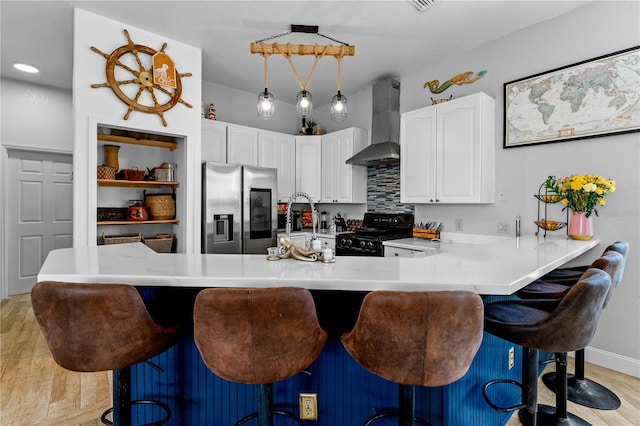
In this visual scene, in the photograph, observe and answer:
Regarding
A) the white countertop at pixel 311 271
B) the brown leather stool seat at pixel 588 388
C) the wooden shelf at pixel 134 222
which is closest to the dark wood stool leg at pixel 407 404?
the white countertop at pixel 311 271

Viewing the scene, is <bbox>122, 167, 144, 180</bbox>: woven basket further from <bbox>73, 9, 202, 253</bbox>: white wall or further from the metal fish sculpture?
the metal fish sculpture

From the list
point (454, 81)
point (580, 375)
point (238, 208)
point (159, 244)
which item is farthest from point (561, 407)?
point (159, 244)

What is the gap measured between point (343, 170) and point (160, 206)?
234 cm

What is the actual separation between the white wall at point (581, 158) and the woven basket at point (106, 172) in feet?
11.6

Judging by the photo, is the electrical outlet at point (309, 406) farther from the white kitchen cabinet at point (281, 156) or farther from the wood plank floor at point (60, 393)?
the white kitchen cabinet at point (281, 156)

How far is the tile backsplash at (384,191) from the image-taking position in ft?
14.1

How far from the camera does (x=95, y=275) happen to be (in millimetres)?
1330

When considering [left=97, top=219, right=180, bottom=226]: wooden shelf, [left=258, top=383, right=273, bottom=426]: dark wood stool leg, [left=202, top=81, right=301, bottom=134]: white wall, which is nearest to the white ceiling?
[left=202, top=81, right=301, bottom=134]: white wall

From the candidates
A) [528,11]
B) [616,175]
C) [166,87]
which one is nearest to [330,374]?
[616,175]

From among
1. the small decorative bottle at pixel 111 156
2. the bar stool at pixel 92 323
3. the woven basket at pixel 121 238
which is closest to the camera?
the bar stool at pixel 92 323

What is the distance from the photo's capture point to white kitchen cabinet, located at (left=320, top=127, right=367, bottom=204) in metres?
4.52

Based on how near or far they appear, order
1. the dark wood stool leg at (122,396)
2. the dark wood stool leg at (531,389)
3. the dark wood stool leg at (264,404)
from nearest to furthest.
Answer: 1. the dark wood stool leg at (264,404)
2. the dark wood stool leg at (122,396)
3. the dark wood stool leg at (531,389)

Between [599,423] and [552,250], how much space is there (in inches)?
40.2

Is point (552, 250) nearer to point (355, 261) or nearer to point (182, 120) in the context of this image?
point (355, 261)
